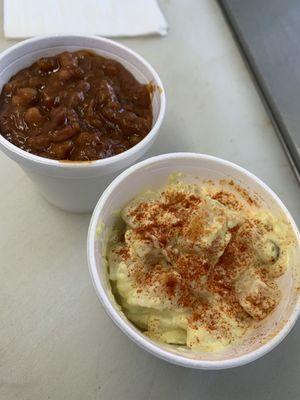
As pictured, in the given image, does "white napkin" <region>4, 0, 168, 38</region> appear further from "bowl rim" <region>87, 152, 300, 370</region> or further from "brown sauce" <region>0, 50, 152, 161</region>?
"bowl rim" <region>87, 152, 300, 370</region>

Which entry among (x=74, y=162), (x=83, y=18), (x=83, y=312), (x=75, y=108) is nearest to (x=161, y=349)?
(x=83, y=312)

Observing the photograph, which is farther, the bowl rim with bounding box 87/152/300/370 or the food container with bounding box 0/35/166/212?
the food container with bounding box 0/35/166/212

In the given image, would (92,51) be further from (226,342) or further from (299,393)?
(299,393)

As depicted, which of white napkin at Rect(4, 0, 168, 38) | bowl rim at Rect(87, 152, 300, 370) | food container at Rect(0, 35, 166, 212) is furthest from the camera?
white napkin at Rect(4, 0, 168, 38)

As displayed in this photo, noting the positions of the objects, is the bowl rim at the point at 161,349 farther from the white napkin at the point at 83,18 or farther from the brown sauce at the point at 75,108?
the white napkin at the point at 83,18

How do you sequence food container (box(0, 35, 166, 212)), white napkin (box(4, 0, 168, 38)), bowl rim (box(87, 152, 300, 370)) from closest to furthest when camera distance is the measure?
bowl rim (box(87, 152, 300, 370)), food container (box(0, 35, 166, 212)), white napkin (box(4, 0, 168, 38))

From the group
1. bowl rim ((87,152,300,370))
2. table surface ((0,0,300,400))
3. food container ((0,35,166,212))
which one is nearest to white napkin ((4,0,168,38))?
table surface ((0,0,300,400))

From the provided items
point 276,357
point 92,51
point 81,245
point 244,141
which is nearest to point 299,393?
point 276,357
